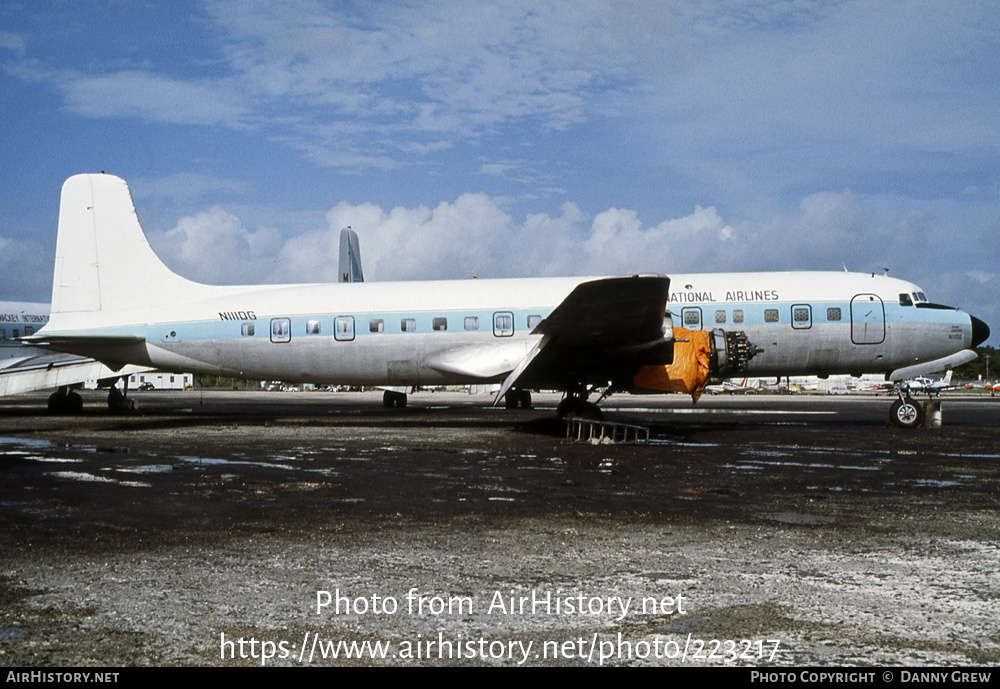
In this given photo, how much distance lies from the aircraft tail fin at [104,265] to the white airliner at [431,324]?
0.04 meters

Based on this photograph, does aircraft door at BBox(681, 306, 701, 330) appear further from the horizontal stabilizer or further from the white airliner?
the horizontal stabilizer

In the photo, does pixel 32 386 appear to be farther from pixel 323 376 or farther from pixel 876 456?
pixel 876 456

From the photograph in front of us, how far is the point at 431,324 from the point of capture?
19.1 meters

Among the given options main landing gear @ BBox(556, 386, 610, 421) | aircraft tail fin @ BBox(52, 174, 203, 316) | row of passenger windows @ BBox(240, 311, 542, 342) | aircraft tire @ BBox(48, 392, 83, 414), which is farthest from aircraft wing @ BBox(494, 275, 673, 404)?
aircraft tire @ BBox(48, 392, 83, 414)

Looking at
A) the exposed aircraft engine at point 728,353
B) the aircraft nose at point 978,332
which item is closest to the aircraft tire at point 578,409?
the exposed aircraft engine at point 728,353

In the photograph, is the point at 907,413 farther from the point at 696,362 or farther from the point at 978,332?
the point at 696,362

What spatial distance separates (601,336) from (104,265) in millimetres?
13901

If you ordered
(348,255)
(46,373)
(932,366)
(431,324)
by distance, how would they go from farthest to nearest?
1. (348,255)
2. (46,373)
3. (431,324)
4. (932,366)

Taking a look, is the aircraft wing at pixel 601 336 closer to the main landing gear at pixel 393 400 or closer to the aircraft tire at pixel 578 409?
the aircraft tire at pixel 578 409

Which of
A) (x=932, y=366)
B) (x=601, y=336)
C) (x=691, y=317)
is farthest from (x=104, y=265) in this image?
(x=932, y=366)

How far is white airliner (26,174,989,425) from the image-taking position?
18531 millimetres

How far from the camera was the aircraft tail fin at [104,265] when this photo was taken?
66.6 feet

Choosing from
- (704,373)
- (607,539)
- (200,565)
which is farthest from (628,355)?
(200,565)

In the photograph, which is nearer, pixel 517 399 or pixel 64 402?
pixel 64 402
